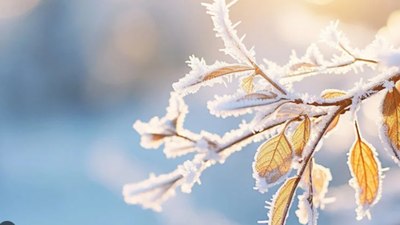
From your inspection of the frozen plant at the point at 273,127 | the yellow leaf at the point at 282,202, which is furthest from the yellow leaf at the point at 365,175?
the yellow leaf at the point at 282,202

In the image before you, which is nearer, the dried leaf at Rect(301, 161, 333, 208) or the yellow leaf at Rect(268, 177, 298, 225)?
the yellow leaf at Rect(268, 177, 298, 225)

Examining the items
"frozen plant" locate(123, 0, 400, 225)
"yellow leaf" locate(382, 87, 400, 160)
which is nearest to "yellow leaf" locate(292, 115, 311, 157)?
"frozen plant" locate(123, 0, 400, 225)

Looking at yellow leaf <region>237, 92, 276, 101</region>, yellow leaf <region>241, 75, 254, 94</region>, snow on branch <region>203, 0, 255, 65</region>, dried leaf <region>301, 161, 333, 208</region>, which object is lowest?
yellow leaf <region>237, 92, 276, 101</region>

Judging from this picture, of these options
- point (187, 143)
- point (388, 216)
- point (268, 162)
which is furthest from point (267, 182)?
point (388, 216)

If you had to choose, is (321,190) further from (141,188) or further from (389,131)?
(141,188)

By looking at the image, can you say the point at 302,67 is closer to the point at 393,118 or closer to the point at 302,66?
the point at 302,66

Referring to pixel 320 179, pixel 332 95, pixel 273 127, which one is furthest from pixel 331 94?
pixel 320 179

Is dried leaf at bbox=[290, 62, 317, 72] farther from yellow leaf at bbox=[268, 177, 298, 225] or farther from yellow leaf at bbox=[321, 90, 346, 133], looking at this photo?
yellow leaf at bbox=[268, 177, 298, 225]

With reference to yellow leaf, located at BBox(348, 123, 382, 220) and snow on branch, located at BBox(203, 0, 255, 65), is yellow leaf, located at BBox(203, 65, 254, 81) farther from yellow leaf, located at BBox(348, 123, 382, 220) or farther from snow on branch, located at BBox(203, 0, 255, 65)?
yellow leaf, located at BBox(348, 123, 382, 220)

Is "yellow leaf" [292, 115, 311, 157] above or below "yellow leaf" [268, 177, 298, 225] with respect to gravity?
above
